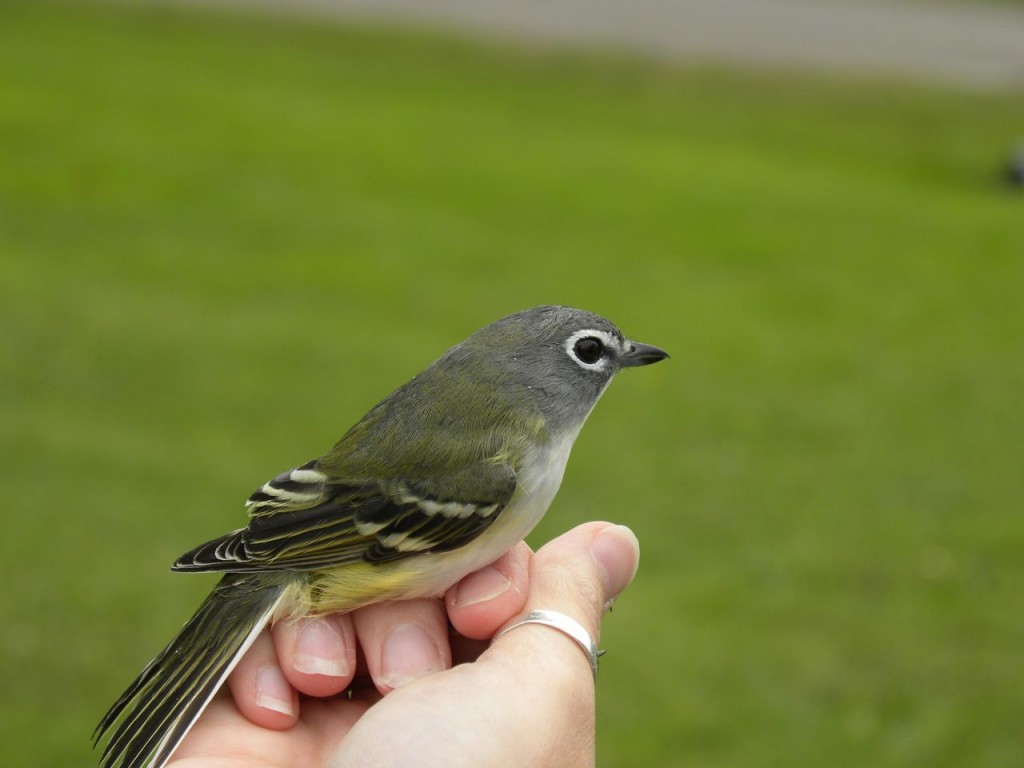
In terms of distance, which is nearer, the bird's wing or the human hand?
the human hand

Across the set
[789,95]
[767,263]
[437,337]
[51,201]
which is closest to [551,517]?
[437,337]

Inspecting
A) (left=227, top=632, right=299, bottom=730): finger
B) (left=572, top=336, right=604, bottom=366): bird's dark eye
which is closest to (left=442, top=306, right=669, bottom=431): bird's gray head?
(left=572, top=336, right=604, bottom=366): bird's dark eye

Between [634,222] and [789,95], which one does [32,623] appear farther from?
[789,95]

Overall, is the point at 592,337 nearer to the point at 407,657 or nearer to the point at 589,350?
the point at 589,350

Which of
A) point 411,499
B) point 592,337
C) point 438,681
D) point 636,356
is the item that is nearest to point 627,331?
point 636,356

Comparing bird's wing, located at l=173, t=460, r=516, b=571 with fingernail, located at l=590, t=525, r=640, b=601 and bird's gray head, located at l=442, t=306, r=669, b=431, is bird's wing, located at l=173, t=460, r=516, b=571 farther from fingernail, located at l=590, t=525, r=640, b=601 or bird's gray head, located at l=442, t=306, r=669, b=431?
fingernail, located at l=590, t=525, r=640, b=601
